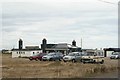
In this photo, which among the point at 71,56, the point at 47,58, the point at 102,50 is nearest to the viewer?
the point at 71,56

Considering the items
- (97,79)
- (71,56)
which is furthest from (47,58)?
(97,79)

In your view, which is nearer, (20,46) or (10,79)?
(10,79)

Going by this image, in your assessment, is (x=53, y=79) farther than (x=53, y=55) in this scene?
No

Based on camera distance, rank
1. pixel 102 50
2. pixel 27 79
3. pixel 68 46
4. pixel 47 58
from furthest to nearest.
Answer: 1. pixel 68 46
2. pixel 102 50
3. pixel 47 58
4. pixel 27 79

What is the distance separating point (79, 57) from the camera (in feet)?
166

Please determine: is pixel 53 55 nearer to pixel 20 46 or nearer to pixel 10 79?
pixel 10 79

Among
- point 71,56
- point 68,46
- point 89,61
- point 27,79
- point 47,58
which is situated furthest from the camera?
point 68,46

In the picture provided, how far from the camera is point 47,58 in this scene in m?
57.1

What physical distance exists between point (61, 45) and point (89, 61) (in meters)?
69.5

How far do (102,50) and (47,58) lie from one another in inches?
2091

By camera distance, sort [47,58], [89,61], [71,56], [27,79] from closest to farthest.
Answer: [27,79] → [89,61] → [71,56] → [47,58]

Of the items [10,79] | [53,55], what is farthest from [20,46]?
[10,79]

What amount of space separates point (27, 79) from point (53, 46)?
3929 inches

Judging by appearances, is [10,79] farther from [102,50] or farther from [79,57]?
[102,50]
